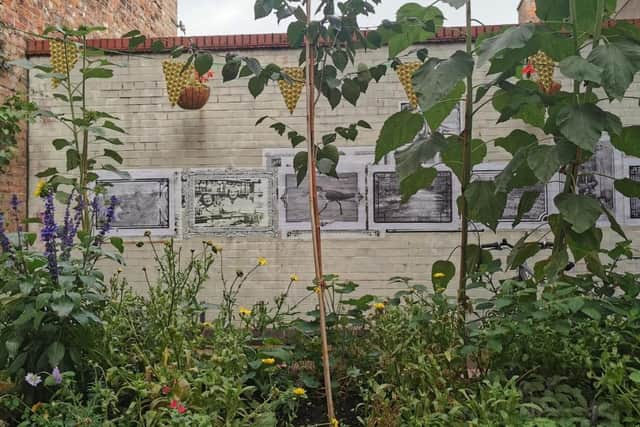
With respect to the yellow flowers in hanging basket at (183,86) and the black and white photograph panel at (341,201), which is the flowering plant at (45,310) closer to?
the yellow flowers in hanging basket at (183,86)

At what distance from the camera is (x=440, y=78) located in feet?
6.14

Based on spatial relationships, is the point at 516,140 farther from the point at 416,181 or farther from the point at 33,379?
the point at 33,379

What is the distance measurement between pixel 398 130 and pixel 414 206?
7.76ft

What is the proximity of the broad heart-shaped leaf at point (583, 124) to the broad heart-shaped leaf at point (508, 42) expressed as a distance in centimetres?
28

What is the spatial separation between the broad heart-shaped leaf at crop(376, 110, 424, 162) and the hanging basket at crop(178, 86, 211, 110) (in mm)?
2487

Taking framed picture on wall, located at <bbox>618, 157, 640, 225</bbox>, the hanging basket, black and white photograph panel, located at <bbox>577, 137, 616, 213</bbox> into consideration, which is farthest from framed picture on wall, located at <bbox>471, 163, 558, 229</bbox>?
the hanging basket

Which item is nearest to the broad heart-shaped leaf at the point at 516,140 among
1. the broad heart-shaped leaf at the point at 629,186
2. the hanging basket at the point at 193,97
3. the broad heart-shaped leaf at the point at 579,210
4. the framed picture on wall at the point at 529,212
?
the broad heart-shaped leaf at the point at 629,186

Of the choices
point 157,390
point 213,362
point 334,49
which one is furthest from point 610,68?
point 157,390

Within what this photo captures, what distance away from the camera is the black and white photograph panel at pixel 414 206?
4.58 m

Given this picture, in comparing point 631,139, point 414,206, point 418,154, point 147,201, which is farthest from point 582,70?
point 147,201

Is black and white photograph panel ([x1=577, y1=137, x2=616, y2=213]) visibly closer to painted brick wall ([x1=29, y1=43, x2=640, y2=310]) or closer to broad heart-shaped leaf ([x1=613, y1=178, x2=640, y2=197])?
painted brick wall ([x1=29, y1=43, x2=640, y2=310])

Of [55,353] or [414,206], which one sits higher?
[414,206]

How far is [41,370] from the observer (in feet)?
6.24

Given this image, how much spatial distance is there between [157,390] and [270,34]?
3467 mm
